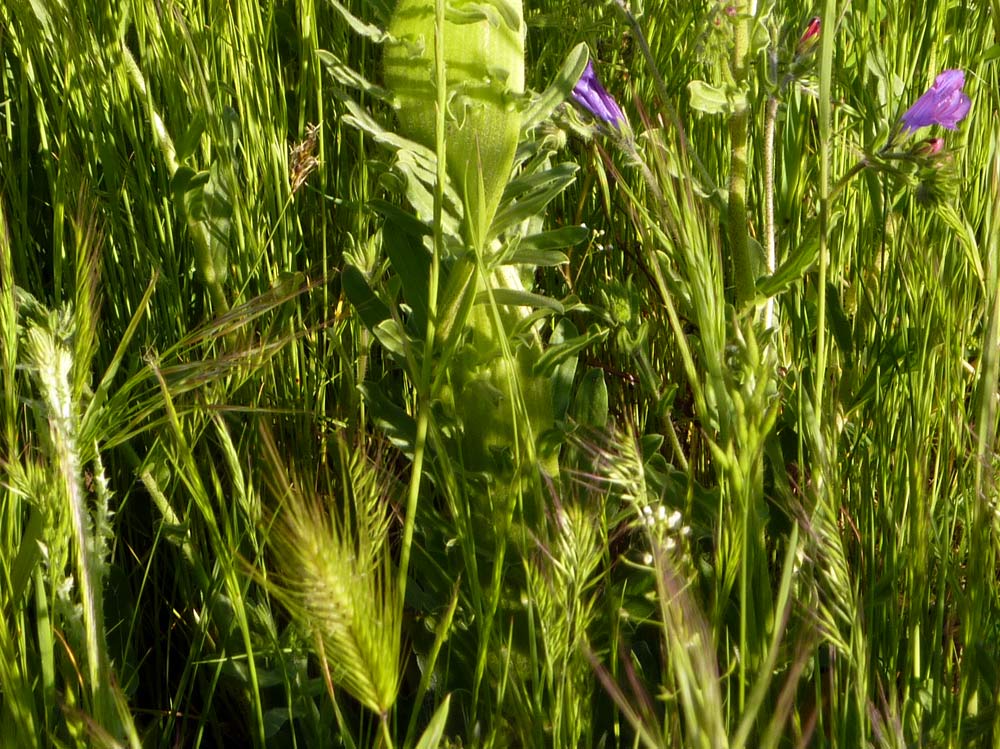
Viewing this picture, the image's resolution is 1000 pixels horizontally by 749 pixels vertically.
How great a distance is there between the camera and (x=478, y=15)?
2.98ft

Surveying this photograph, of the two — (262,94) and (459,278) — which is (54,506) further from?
(262,94)

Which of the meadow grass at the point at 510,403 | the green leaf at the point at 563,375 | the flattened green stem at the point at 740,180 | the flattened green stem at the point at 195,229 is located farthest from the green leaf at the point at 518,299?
the flattened green stem at the point at 195,229

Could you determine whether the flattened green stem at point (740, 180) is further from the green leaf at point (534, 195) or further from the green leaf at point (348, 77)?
the green leaf at point (348, 77)

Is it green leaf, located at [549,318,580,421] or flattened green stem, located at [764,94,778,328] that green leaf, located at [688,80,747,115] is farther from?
green leaf, located at [549,318,580,421]

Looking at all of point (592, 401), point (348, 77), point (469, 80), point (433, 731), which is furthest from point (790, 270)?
point (433, 731)

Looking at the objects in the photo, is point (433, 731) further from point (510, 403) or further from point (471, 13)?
point (471, 13)

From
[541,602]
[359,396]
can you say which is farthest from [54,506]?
[359,396]

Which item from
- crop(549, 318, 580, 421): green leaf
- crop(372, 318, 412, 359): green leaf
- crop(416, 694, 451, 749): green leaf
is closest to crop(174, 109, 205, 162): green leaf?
crop(372, 318, 412, 359): green leaf

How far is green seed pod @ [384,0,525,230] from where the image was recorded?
37.0 inches

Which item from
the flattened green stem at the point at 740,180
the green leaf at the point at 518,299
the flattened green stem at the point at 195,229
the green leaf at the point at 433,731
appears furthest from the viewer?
the flattened green stem at the point at 195,229

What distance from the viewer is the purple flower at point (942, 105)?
0.99 metres

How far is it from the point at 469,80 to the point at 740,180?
29 centimetres

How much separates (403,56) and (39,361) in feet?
1.43

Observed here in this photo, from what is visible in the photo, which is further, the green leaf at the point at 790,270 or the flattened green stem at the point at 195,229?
the flattened green stem at the point at 195,229
